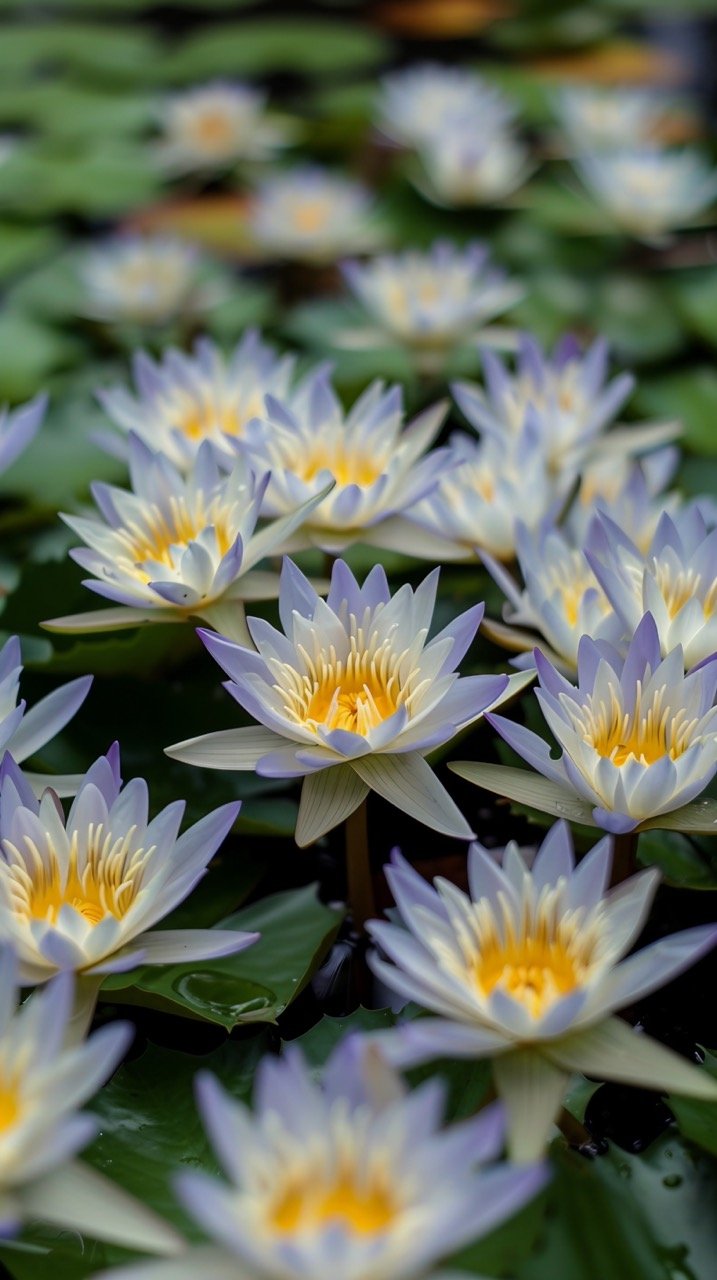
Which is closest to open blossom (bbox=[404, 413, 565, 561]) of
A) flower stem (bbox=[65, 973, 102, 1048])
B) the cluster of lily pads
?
the cluster of lily pads

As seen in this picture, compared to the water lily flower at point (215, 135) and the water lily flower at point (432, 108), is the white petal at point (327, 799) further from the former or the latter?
the water lily flower at point (215, 135)

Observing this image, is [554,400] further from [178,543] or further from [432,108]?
[432,108]

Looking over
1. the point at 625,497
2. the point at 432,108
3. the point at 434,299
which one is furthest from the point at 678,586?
the point at 432,108

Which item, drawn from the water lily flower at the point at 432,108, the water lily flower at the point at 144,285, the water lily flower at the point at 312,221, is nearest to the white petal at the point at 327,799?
the water lily flower at the point at 144,285

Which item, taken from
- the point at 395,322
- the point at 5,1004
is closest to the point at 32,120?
the point at 395,322

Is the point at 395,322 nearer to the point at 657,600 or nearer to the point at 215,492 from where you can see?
the point at 215,492

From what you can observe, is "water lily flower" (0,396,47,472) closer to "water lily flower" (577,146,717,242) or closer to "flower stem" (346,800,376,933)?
"flower stem" (346,800,376,933)
